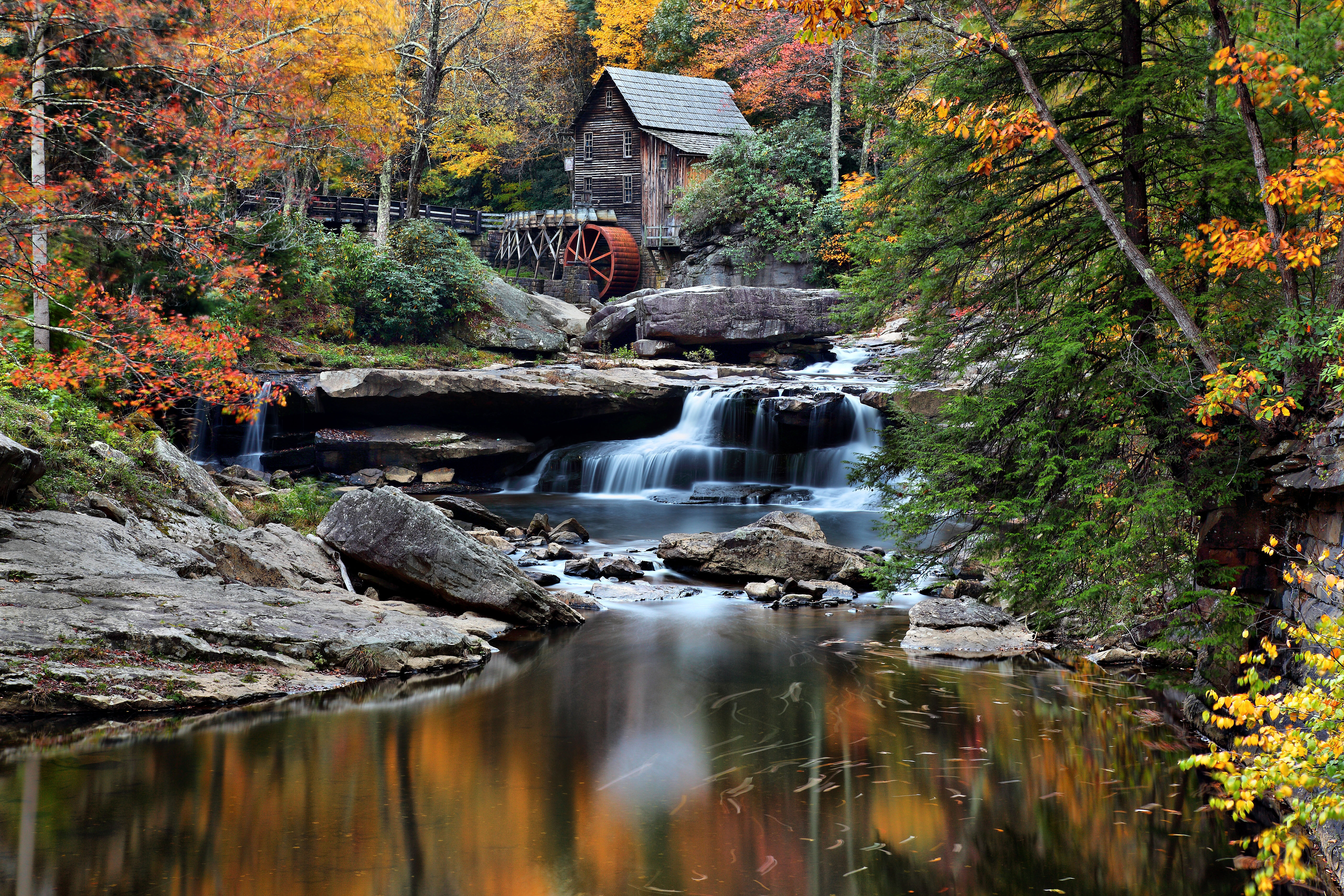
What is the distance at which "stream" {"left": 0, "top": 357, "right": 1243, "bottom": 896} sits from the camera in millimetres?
4406

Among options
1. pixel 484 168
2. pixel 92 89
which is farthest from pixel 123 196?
pixel 484 168

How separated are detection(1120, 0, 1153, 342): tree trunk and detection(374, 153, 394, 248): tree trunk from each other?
2251 cm

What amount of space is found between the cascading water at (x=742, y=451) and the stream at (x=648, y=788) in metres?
10.4

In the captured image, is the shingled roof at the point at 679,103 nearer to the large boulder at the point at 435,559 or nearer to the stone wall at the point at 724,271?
the stone wall at the point at 724,271

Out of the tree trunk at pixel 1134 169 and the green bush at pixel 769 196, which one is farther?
the green bush at pixel 769 196

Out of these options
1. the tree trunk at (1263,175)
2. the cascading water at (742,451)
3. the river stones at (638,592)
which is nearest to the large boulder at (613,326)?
the cascading water at (742,451)

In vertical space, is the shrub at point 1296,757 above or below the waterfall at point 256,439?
above

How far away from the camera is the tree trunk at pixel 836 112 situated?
29.0 m

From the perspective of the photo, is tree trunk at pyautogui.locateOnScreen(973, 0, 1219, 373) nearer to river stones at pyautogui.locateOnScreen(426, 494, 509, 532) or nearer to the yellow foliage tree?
river stones at pyautogui.locateOnScreen(426, 494, 509, 532)

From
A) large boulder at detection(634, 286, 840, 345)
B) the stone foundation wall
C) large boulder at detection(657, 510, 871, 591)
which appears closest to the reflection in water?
large boulder at detection(657, 510, 871, 591)

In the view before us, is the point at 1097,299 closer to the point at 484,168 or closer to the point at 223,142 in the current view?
the point at 223,142

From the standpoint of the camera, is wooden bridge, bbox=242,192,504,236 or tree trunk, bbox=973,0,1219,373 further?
wooden bridge, bbox=242,192,504,236

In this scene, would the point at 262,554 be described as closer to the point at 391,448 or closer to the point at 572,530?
the point at 572,530

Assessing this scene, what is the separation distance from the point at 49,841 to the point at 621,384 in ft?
52.5
